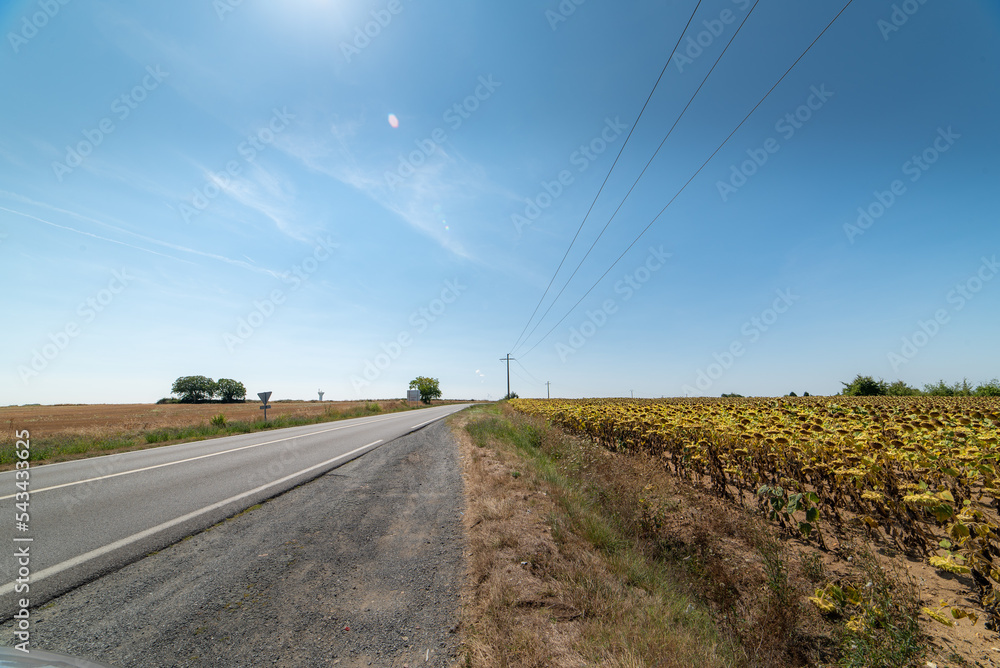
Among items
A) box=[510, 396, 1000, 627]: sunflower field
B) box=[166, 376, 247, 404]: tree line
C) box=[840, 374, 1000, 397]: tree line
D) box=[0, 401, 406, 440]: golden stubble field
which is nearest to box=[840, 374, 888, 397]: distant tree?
Result: box=[840, 374, 1000, 397]: tree line

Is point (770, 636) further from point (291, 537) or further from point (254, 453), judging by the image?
point (254, 453)

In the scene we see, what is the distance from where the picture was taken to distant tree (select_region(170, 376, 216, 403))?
9806 cm

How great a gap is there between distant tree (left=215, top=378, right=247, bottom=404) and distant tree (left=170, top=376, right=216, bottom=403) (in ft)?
4.95

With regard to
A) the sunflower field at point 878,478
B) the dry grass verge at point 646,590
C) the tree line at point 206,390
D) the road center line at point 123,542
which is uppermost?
the tree line at point 206,390

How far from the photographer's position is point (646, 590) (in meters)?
3.33

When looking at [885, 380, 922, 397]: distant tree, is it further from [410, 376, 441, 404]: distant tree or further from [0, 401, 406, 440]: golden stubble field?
[410, 376, 441, 404]: distant tree

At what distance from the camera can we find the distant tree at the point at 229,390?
338ft

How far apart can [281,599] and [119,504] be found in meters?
4.20

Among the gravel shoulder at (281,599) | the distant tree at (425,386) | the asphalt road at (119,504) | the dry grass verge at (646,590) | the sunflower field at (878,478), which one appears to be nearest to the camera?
the gravel shoulder at (281,599)

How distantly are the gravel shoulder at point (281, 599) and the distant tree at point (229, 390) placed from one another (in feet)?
400

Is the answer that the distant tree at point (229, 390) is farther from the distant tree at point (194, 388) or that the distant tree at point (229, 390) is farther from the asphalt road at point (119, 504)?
the asphalt road at point (119, 504)

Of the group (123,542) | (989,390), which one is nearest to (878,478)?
(123,542)

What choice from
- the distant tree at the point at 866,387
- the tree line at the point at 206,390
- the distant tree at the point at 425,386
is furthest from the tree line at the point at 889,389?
the tree line at the point at 206,390

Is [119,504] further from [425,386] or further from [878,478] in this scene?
[425,386]
